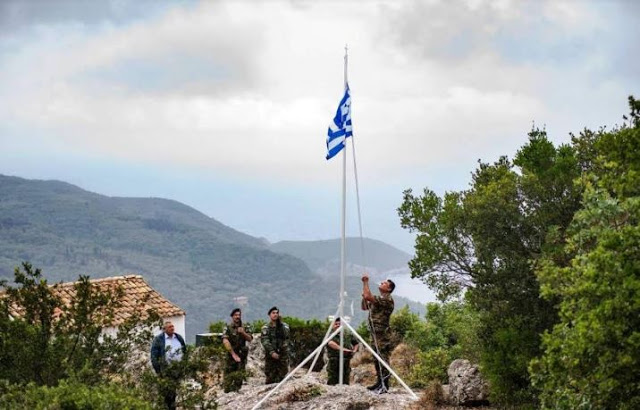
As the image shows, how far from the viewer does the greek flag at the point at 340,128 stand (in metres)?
16.7

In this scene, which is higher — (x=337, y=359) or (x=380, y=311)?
(x=380, y=311)

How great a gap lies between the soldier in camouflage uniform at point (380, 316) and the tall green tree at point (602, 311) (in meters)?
5.05

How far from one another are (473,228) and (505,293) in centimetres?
136

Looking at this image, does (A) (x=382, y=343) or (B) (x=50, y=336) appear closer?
(B) (x=50, y=336)

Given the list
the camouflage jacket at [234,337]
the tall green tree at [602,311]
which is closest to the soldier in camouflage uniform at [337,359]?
the camouflage jacket at [234,337]

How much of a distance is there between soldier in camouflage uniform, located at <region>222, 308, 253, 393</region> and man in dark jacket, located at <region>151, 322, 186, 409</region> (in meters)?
2.16

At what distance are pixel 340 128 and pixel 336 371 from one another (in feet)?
15.7

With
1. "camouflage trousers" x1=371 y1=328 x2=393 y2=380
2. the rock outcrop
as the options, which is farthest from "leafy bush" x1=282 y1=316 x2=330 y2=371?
the rock outcrop

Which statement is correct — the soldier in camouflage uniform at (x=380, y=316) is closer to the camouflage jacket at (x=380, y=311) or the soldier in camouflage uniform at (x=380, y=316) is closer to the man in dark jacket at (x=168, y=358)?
the camouflage jacket at (x=380, y=311)

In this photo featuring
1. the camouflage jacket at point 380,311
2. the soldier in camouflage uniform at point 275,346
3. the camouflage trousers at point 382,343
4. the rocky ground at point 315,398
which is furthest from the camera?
the soldier in camouflage uniform at point 275,346

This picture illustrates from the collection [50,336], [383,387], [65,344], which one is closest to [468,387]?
[383,387]

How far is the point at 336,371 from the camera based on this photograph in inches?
682

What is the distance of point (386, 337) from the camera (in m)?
16.6

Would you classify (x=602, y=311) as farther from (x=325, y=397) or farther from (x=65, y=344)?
(x=65, y=344)
